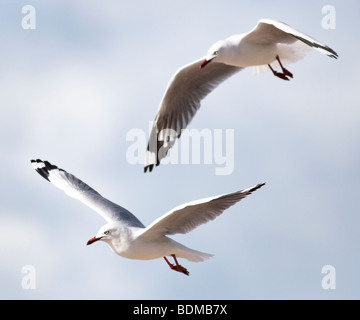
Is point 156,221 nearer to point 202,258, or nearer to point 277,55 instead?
point 202,258

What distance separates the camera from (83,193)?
6.48m

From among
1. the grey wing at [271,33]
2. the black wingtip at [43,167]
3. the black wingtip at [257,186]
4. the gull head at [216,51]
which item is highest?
the grey wing at [271,33]

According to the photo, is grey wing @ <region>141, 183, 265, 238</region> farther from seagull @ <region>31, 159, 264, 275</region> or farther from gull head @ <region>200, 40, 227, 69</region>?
gull head @ <region>200, 40, 227, 69</region>

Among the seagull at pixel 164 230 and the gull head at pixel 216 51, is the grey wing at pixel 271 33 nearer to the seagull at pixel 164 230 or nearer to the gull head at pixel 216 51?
the gull head at pixel 216 51

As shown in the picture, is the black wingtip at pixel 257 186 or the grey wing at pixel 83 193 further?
the grey wing at pixel 83 193

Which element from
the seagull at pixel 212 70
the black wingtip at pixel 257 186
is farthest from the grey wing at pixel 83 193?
the black wingtip at pixel 257 186

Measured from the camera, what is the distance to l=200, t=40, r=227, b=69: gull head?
5.91 metres

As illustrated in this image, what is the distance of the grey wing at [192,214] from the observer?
4.88 metres

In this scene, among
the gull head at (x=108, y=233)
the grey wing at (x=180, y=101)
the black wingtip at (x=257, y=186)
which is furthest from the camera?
the grey wing at (x=180, y=101)

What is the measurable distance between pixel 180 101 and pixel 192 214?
1791 mm

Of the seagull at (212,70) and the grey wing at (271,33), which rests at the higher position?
the grey wing at (271,33)

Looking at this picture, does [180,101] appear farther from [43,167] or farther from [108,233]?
[108,233]

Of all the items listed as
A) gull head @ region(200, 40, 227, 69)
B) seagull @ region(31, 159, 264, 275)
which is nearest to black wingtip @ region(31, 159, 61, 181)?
seagull @ region(31, 159, 264, 275)

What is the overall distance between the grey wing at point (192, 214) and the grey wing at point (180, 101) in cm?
161
